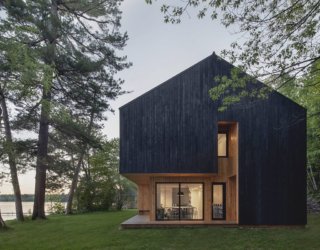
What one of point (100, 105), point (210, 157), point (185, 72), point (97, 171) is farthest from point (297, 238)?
point (97, 171)

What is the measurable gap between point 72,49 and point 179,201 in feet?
33.1

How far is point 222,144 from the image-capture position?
50.0 feet

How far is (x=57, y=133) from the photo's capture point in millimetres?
20453

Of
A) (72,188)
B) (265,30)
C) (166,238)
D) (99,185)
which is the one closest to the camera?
(265,30)

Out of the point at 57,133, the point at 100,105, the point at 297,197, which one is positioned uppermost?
the point at 100,105

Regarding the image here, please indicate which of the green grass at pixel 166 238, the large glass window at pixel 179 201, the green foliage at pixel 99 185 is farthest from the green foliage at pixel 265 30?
the green foliage at pixel 99 185

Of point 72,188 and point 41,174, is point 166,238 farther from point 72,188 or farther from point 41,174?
point 72,188

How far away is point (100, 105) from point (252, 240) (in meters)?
11.0

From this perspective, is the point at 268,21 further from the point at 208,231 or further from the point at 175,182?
the point at 175,182

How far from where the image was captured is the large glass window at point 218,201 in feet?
47.9

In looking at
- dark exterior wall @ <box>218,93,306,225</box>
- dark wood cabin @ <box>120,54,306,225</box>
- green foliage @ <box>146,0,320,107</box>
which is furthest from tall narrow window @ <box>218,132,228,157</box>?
green foliage @ <box>146,0,320,107</box>

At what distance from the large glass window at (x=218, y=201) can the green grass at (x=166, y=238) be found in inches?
55.6

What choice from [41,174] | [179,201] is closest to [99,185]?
[41,174]

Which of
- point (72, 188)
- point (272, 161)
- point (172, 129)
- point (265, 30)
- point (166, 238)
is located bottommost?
point (166, 238)
